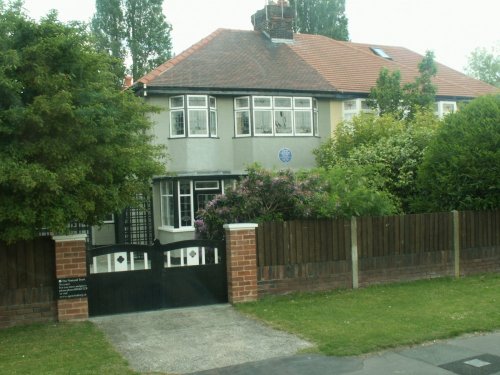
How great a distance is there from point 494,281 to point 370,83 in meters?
13.2

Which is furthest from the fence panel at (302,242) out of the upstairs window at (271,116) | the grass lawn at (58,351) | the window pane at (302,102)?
the window pane at (302,102)

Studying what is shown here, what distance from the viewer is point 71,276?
9.48m

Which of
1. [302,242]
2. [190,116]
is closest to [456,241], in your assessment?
[302,242]

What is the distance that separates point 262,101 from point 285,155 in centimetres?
205

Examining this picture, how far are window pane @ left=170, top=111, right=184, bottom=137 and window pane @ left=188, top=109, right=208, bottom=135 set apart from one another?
30 centimetres

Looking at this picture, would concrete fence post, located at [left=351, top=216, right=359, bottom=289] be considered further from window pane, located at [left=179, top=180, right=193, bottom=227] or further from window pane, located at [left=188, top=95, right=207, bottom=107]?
window pane, located at [left=188, top=95, right=207, bottom=107]

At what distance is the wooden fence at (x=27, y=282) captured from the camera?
30.1 ft

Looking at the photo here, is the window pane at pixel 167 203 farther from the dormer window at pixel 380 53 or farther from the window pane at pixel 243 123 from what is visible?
the dormer window at pixel 380 53

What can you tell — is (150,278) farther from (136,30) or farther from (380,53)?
(136,30)

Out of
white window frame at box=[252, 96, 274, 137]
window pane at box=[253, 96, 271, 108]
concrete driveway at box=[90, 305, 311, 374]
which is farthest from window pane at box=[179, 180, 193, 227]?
concrete driveway at box=[90, 305, 311, 374]

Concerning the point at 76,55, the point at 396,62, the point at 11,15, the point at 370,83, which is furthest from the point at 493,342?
the point at 396,62

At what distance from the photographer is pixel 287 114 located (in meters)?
21.0

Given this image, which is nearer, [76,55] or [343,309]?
[76,55]

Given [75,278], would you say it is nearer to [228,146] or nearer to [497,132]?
[497,132]
